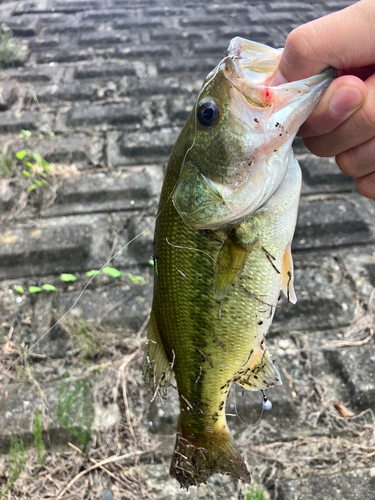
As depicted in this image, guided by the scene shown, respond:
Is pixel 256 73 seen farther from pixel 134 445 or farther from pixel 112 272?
pixel 134 445

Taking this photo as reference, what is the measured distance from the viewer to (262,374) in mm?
1182

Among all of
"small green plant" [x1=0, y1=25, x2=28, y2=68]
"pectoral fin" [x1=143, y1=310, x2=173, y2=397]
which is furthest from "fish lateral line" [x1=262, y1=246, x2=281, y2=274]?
"small green plant" [x1=0, y1=25, x2=28, y2=68]

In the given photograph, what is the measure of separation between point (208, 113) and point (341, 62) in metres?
0.37

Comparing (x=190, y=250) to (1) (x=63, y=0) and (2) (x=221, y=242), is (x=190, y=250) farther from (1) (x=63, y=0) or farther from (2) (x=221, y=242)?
(1) (x=63, y=0)

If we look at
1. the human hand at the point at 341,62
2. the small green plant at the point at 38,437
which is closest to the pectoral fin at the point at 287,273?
the human hand at the point at 341,62

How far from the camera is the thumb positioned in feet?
2.85

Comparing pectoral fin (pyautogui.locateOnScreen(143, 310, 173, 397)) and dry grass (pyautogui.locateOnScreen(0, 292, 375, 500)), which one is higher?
pectoral fin (pyautogui.locateOnScreen(143, 310, 173, 397))

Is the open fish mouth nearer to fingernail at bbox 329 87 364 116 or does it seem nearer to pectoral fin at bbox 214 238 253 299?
fingernail at bbox 329 87 364 116

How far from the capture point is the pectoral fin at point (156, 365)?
116 cm

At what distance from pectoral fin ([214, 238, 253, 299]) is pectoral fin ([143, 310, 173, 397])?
0.33 metres

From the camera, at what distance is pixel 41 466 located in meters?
1.55

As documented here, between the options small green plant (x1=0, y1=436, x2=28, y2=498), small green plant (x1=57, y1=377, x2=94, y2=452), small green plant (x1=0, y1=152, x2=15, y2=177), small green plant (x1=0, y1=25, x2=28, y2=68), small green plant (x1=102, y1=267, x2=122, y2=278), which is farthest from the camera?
small green plant (x1=0, y1=25, x2=28, y2=68)

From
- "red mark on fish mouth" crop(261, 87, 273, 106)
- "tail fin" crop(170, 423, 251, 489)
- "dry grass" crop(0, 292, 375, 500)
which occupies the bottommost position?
"dry grass" crop(0, 292, 375, 500)

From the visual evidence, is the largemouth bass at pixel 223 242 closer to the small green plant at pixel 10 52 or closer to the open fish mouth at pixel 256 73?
the open fish mouth at pixel 256 73
